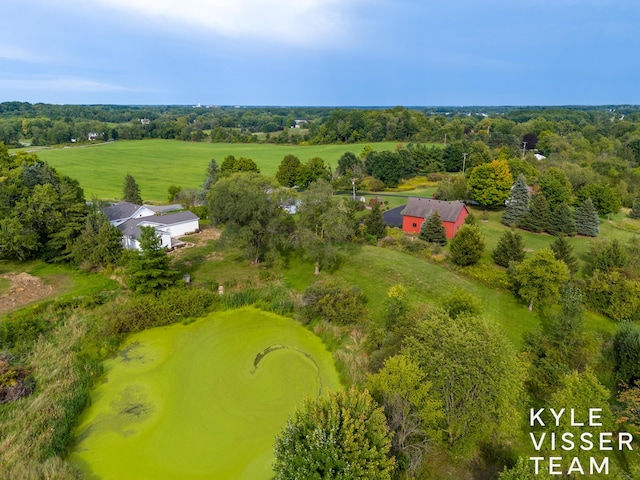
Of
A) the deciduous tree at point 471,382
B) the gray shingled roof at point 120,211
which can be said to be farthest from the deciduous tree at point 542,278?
the gray shingled roof at point 120,211

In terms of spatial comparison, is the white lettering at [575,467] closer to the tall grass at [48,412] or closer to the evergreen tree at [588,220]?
the tall grass at [48,412]

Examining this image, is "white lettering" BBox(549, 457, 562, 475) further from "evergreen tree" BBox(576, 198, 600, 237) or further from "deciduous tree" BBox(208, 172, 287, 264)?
"evergreen tree" BBox(576, 198, 600, 237)

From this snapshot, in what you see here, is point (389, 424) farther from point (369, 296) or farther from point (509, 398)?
point (369, 296)

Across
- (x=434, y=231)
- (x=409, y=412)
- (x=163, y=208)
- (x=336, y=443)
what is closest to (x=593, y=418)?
(x=409, y=412)

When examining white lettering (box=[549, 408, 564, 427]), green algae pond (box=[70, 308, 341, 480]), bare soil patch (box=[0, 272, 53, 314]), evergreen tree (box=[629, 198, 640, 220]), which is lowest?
green algae pond (box=[70, 308, 341, 480])

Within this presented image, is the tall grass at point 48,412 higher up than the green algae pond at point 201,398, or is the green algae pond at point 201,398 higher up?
the tall grass at point 48,412

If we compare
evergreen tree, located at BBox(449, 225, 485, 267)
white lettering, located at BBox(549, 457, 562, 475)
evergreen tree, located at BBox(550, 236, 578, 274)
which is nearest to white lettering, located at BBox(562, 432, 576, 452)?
white lettering, located at BBox(549, 457, 562, 475)

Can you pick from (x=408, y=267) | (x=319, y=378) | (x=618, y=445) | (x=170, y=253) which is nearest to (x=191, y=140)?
(x=170, y=253)
